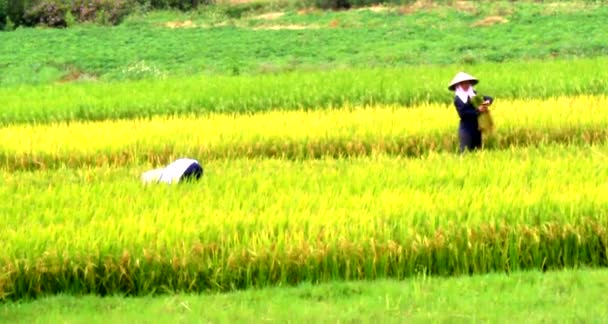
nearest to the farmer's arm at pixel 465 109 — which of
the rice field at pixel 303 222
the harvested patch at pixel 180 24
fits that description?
the rice field at pixel 303 222

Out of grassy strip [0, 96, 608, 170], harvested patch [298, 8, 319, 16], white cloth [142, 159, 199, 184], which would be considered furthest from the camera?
harvested patch [298, 8, 319, 16]

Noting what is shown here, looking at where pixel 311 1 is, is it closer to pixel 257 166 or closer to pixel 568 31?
pixel 568 31

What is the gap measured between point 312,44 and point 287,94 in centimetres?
1446

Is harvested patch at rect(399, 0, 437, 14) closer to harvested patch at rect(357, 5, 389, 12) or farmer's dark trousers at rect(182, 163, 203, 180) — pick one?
harvested patch at rect(357, 5, 389, 12)

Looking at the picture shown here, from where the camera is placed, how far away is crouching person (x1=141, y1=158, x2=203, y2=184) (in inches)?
347

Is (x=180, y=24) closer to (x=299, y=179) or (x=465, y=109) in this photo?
(x=465, y=109)

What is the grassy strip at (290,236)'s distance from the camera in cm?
670

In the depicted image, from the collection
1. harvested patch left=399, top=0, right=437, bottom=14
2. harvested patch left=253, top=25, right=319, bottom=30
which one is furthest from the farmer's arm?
harvested patch left=399, top=0, right=437, bottom=14

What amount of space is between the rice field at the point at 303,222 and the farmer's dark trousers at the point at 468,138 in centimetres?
34

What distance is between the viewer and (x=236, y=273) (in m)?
6.75

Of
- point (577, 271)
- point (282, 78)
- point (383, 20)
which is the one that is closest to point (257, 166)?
point (577, 271)

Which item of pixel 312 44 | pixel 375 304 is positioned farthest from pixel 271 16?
pixel 375 304

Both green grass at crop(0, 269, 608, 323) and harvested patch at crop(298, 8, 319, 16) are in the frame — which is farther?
harvested patch at crop(298, 8, 319, 16)

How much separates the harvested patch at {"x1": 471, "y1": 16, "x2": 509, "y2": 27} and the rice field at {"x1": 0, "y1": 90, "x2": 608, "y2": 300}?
22.3 metres
